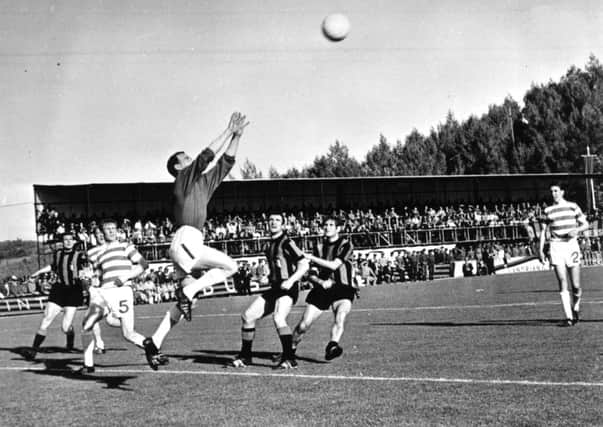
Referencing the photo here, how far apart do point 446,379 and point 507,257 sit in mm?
39504

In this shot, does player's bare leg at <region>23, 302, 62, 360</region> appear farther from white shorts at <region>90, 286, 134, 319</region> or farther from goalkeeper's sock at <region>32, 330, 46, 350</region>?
white shorts at <region>90, 286, 134, 319</region>

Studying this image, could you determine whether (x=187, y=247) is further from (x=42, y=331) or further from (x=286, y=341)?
(x=42, y=331)

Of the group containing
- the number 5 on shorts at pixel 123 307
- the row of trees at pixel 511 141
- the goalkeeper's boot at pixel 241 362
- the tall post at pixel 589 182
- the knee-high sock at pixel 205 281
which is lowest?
the goalkeeper's boot at pixel 241 362

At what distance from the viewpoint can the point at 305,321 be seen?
34.3 feet

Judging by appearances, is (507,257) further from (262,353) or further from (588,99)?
(262,353)

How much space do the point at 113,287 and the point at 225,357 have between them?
1956 millimetres

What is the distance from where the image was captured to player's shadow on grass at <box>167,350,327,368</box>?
1048cm

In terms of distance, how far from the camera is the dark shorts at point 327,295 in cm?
1048

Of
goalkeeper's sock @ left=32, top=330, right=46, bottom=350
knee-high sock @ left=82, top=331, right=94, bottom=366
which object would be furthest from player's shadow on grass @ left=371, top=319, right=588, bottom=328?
goalkeeper's sock @ left=32, top=330, right=46, bottom=350

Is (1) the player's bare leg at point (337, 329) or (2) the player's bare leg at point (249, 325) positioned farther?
(2) the player's bare leg at point (249, 325)

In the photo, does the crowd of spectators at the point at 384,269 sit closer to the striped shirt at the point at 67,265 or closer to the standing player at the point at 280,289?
the striped shirt at the point at 67,265

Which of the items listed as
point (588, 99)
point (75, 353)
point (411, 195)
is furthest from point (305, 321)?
point (588, 99)

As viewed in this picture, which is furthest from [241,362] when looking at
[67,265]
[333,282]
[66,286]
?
[66,286]

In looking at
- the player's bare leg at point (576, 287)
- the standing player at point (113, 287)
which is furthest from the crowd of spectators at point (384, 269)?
the standing player at point (113, 287)
